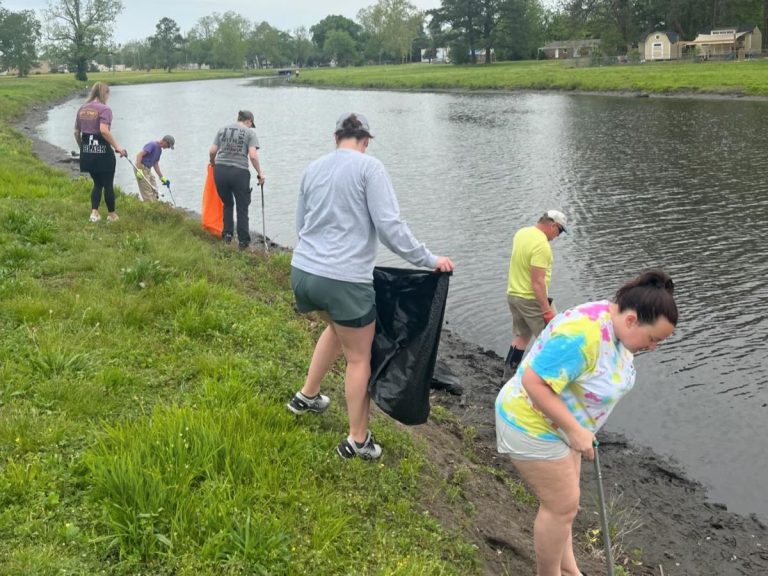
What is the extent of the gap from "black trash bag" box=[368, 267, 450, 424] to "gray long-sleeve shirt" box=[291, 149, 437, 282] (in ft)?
0.83

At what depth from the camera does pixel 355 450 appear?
4707mm

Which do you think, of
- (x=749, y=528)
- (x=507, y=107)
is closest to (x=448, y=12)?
(x=507, y=107)

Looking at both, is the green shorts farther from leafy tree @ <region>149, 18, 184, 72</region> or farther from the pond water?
leafy tree @ <region>149, 18, 184, 72</region>

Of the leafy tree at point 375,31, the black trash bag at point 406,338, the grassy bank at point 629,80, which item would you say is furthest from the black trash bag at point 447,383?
the leafy tree at point 375,31

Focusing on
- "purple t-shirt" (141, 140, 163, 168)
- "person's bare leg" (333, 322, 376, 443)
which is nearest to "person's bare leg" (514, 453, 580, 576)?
"person's bare leg" (333, 322, 376, 443)

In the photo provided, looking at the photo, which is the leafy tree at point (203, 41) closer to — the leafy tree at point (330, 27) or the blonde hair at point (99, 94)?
the leafy tree at point (330, 27)

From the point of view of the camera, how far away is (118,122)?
1670 inches

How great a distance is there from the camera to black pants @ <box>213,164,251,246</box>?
10578mm

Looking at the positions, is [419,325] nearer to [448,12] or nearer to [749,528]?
[749,528]

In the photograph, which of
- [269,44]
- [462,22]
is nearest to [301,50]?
[269,44]

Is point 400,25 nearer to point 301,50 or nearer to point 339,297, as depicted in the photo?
point 301,50

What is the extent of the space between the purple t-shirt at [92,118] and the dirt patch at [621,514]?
6842 millimetres

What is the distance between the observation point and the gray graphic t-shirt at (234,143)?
34.2ft

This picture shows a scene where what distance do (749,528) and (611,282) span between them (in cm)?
658
